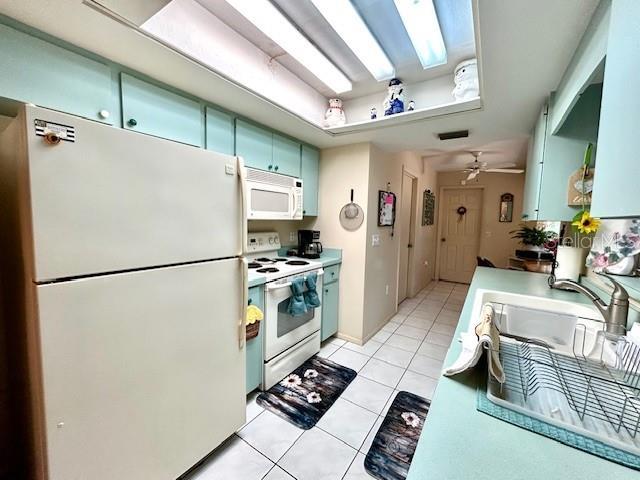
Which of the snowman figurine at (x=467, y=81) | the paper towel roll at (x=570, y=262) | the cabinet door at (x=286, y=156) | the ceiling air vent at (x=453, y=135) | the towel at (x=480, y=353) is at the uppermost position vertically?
the snowman figurine at (x=467, y=81)

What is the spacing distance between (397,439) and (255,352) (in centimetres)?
A: 109

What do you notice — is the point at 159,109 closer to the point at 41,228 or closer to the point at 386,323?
the point at 41,228

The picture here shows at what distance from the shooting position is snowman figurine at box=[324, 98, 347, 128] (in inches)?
92.7

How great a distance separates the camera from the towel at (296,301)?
81.8 inches

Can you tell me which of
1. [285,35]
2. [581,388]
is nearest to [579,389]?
[581,388]

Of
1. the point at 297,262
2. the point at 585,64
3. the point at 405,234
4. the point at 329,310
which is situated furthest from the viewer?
the point at 405,234

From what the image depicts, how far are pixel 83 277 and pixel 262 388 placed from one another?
152cm

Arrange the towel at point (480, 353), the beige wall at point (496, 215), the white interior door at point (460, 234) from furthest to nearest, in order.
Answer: the white interior door at point (460, 234) < the beige wall at point (496, 215) < the towel at point (480, 353)

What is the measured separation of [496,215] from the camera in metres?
5.01

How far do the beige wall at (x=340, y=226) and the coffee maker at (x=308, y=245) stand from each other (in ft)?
0.52

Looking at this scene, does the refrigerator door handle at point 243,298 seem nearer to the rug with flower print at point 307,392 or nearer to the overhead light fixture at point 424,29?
the rug with flower print at point 307,392

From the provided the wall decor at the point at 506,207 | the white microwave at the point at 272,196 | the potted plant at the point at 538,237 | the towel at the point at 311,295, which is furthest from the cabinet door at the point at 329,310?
the wall decor at the point at 506,207

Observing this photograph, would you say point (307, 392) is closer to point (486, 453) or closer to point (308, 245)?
point (308, 245)

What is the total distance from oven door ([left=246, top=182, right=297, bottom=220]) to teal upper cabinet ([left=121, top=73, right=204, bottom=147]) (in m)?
0.55
